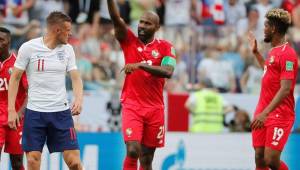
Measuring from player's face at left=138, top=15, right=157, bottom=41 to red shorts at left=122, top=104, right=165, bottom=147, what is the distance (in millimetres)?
1005

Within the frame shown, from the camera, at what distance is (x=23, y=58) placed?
11.7m

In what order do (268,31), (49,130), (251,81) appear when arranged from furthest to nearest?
1. (251,81)
2. (268,31)
3. (49,130)

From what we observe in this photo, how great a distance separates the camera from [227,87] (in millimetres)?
20109

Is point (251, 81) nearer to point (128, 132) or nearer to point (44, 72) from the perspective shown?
point (128, 132)

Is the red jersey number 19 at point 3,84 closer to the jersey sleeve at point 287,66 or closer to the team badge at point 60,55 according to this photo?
the team badge at point 60,55

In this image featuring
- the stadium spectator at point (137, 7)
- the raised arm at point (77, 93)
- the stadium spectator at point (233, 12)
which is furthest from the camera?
the stadium spectator at point (137, 7)

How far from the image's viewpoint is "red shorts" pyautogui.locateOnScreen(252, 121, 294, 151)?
40.2 feet

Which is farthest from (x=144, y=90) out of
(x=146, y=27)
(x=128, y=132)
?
(x=146, y=27)

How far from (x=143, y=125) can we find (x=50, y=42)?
76.3 inches

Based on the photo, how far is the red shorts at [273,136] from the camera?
12.3 m

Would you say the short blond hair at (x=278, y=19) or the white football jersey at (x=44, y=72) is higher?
the short blond hair at (x=278, y=19)

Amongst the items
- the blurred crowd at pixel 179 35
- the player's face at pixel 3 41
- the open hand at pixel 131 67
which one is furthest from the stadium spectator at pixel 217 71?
the open hand at pixel 131 67

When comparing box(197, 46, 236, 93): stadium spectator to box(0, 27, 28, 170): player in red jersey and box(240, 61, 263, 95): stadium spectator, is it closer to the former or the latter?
box(240, 61, 263, 95): stadium spectator

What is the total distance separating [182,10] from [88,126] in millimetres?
3567
